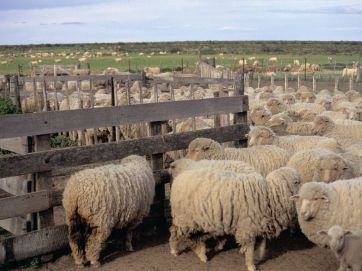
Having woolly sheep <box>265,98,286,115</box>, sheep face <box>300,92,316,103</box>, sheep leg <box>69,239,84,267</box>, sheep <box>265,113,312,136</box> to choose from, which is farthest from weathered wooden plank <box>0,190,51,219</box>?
sheep face <box>300,92,316,103</box>

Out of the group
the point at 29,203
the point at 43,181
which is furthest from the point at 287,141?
the point at 29,203

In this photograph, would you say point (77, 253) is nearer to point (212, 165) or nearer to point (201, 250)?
point (201, 250)

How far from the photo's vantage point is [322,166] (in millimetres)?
7156

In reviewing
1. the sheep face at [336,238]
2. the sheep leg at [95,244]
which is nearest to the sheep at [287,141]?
the sheep face at [336,238]

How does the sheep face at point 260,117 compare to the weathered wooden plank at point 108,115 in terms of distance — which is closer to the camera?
the weathered wooden plank at point 108,115

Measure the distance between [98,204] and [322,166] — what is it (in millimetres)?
3253

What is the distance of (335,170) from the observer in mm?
7156

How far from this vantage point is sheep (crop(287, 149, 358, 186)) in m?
Answer: 7.14

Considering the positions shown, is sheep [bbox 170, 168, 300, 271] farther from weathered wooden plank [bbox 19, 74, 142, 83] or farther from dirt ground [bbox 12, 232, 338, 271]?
weathered wooden plank [bbox 19, 74, 142, 83]

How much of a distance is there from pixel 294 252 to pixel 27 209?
3.33 metres

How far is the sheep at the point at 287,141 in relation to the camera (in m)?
8.77

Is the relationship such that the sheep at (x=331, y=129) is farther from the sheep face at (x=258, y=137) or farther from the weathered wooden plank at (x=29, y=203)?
the weathered wooden plank at (x=29, y=203)

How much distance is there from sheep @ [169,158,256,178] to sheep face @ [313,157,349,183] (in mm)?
1139

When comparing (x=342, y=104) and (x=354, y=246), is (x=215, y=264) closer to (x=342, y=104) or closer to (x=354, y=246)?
(x=354, y=246)
